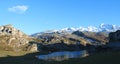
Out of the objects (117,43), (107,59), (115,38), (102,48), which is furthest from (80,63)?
(115,38)

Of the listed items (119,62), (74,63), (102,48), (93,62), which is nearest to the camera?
(119,62)

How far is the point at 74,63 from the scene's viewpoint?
284 ft

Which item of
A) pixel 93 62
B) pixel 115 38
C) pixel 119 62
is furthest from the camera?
pixel 115 38

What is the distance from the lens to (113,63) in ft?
243

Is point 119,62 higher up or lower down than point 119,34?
lower down

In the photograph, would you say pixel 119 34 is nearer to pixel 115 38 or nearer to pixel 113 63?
pixel 115 38

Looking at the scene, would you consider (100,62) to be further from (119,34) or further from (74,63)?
(119,34)

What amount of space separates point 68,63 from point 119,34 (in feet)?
341

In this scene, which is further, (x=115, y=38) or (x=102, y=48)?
(x=115, y=38)

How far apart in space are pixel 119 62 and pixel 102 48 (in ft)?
297

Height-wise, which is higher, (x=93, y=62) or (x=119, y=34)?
(x=119, y=34)

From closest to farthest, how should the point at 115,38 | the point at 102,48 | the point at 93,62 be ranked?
the point at 93,62 → the point at 102,48 → the point at 115,38

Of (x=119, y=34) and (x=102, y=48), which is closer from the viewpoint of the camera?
(x=102, y=48)

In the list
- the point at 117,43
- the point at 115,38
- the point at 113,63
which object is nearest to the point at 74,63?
the point at 113,63
